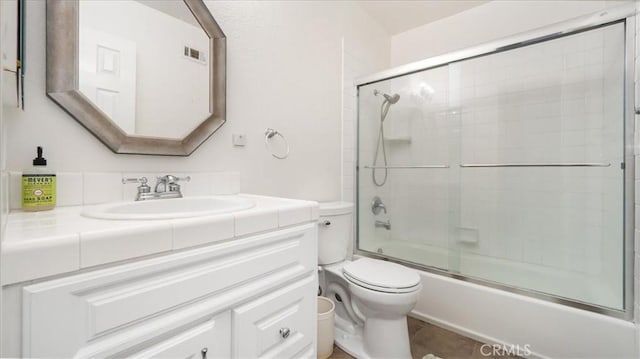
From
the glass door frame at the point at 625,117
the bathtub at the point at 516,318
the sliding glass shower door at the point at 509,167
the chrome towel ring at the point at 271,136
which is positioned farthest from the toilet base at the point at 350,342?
the chrome towel ring at the point at 271,136

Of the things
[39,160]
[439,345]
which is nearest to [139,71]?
[39,160]

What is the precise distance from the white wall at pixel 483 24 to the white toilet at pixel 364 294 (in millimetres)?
1703

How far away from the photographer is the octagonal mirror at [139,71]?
37.8 inches

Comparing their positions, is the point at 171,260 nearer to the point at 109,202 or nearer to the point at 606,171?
the point at 109,202

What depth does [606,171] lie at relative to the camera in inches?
59.5

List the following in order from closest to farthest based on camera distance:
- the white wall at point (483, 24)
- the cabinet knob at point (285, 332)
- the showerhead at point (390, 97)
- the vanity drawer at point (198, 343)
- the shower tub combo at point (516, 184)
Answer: the vanity drawer at point (198, 343)
the cabinet knob at point (285, 332)
the shower tub combo at point (516, 184)
the white wall at point (483, 24)
the showerhead at point (390, 97)

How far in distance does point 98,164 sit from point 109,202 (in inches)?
5.7

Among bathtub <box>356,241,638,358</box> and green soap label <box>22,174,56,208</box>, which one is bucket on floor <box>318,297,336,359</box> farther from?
green soap label <box>22,174,56,208</box>

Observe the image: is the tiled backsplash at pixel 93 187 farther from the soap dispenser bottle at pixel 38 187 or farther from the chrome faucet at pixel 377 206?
the chrome faucet at pixel 377 206

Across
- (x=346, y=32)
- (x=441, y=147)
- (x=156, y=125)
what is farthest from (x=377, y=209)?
(x=156, y=125)

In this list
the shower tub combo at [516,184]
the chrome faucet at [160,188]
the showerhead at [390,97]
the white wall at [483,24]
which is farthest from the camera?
the showerhead at [390,97]

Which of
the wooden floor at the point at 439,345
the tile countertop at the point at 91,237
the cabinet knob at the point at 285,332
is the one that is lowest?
the wooden floor at the point at 439,345

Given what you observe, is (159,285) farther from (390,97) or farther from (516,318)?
(390,97)

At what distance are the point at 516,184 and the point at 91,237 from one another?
7.38ft
